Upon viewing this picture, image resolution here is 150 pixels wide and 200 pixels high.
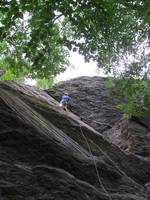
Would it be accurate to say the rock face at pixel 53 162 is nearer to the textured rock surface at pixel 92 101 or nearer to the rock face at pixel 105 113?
the rock face at pixel 105 113

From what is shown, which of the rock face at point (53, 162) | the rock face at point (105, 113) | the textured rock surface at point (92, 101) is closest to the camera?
the rock face at point (53, 162)

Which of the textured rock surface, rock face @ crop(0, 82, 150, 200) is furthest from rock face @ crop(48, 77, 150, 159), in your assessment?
rock face @ crop(0, 82, 150, 200)

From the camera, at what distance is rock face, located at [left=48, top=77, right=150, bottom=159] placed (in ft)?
46.2

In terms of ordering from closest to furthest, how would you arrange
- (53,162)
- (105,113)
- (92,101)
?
(53,162) < (105,113) < (92,101)

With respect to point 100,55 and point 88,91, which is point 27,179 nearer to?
point 100,55

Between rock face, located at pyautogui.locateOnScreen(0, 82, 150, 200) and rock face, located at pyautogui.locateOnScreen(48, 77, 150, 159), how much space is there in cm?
261

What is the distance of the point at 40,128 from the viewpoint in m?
9.37

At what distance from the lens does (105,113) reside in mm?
16594

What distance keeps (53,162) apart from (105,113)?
8.26 meters

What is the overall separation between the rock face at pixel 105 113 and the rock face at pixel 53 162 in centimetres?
261

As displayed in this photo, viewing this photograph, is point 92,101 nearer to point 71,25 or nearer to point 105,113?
point 105,113

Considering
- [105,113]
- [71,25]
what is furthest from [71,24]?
[105,113]

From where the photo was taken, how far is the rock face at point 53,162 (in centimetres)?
745

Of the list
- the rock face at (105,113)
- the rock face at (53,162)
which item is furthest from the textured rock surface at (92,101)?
the rock face at (53,162)
